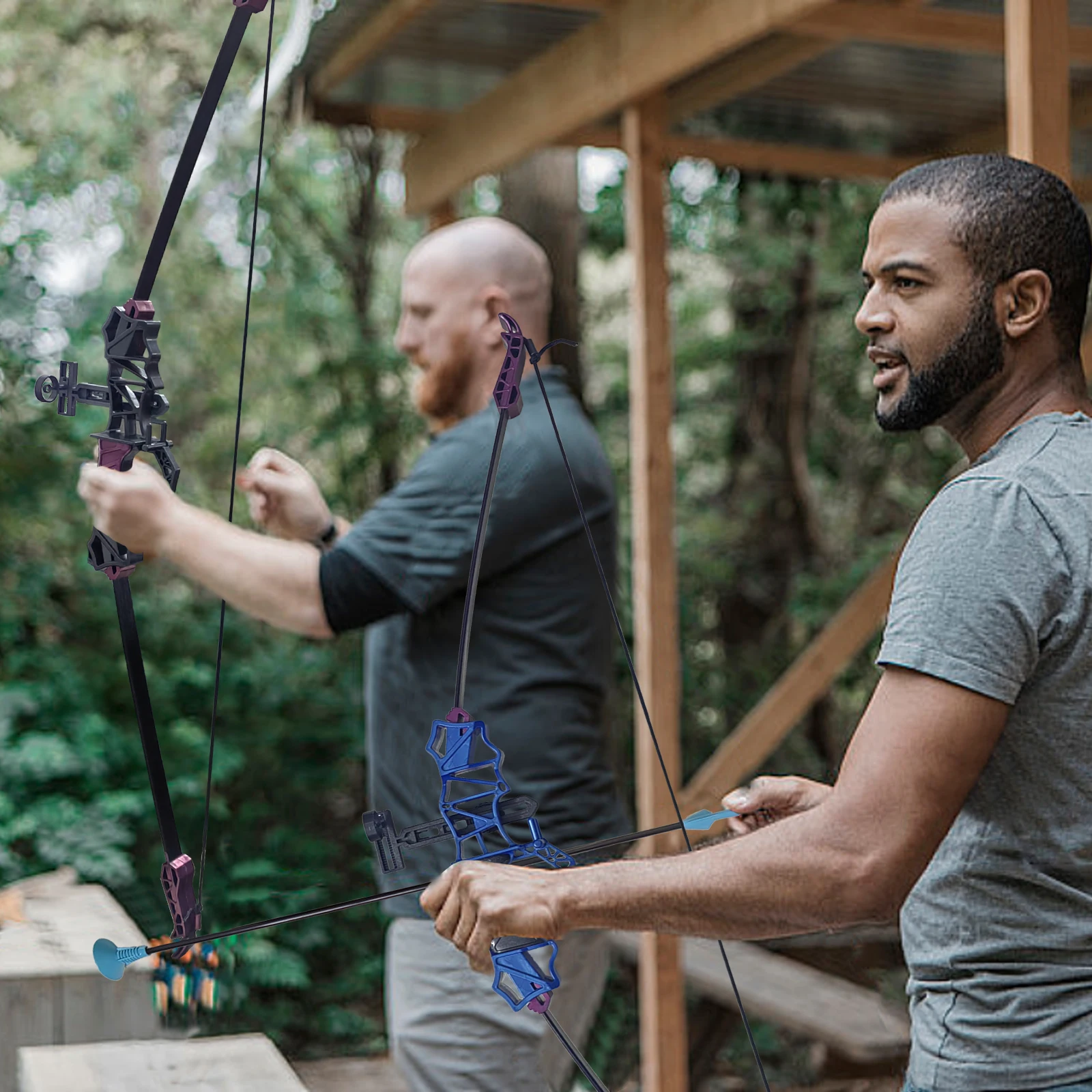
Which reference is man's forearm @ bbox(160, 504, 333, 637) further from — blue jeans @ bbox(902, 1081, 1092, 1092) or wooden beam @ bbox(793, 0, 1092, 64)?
wooden beam @ bbox(793, 0, 1092, 64)

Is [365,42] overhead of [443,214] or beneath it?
overhead

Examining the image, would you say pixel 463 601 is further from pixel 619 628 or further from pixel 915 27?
pixel 915 27

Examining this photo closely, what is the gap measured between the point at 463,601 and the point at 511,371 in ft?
1.97

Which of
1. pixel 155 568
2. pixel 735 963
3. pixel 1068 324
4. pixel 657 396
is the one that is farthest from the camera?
pixel 155 568

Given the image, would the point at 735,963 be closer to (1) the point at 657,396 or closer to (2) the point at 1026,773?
(1) the point at 657,396

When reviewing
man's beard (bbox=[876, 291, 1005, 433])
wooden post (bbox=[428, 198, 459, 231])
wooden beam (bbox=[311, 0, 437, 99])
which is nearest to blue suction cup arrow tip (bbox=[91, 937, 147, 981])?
man's beard (bbox=[876, 291, 1005, 433])

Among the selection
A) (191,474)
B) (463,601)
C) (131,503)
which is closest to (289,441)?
(191,474)

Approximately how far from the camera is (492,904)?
4.09 ft

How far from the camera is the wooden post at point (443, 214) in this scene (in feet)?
14.9

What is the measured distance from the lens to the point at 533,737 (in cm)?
209

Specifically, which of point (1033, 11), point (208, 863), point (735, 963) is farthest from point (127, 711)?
point (1033, 11)

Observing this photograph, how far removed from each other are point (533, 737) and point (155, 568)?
3.75 m

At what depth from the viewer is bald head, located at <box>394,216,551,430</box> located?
2152mm

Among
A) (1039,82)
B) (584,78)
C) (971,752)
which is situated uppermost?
(584,78)
